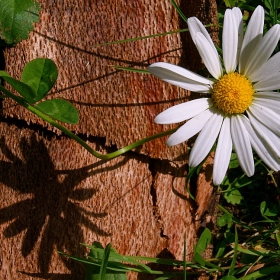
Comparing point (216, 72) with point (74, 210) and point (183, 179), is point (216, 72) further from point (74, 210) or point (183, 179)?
point (74, 210)

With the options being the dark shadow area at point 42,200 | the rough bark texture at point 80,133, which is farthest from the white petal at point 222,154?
the dark shadow area at point 42,200

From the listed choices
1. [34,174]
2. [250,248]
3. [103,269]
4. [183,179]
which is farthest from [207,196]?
[34,174]

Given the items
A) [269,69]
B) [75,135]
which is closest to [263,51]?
[269,69]

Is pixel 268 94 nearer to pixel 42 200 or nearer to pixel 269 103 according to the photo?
pixel 269 103

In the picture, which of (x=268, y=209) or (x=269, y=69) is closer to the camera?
(x=269, y=69)

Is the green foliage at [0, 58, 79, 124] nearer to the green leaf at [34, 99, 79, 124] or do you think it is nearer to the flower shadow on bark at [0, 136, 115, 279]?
the green leaf at [34, 99, 79, 124]

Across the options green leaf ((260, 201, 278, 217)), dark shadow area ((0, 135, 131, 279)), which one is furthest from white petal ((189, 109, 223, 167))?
green leaf ((260, 201, 278, 217))
